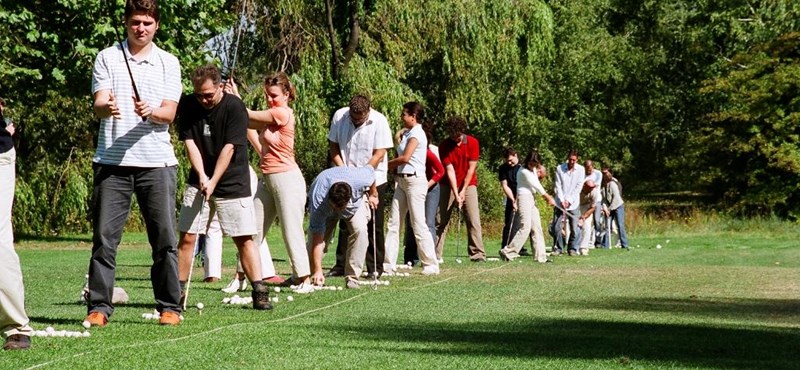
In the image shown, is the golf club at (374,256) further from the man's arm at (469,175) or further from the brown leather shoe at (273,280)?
the man's arm at (469,175)

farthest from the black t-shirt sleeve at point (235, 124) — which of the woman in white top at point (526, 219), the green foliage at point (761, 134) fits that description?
the green foliage at point (761, 134)

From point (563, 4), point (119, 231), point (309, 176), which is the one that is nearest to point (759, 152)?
point (563, 4)

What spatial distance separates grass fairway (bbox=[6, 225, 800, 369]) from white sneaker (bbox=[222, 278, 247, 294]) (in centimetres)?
18

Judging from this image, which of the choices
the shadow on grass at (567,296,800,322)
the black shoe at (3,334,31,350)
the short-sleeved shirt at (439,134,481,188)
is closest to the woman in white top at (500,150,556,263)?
the short-sleeved shirt at (439,134,481,188)

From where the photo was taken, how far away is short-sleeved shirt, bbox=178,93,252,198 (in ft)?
39.2

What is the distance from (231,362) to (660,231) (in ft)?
113

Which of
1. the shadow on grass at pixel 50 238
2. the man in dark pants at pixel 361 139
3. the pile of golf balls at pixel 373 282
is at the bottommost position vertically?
the shadow on grass at pixel 50 238

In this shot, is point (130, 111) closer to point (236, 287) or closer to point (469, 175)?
point (236, 287)

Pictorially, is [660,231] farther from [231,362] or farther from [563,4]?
[231,362]

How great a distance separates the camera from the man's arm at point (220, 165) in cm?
1173

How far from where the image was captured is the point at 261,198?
50.0 ft

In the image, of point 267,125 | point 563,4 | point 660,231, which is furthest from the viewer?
point 563,4

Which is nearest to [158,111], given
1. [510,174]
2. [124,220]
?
[124,220]

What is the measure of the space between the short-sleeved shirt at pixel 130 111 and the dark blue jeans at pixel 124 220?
91 mm
